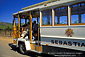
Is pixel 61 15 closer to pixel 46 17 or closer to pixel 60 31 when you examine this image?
pixel 60 31

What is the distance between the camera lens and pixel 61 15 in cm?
435

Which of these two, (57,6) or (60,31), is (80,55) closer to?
(60,31)

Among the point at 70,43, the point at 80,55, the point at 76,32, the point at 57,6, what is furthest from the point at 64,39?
the point at 57,6

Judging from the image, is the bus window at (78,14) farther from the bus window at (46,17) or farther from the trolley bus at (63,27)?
the bus window at (46,17)

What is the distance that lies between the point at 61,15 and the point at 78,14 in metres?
0.78

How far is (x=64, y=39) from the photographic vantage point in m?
4.04

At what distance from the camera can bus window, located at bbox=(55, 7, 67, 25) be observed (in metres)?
4.17

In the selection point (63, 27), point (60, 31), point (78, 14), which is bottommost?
point (60, 31)

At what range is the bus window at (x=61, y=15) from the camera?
4.17 meters

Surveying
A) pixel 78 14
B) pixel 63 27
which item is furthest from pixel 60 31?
pixel 78 14

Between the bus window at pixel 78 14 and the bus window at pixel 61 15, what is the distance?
0.34 m

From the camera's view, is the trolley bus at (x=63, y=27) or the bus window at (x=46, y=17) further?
the bus window at (x=46, y=17)

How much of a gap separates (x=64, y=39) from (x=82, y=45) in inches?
29.1

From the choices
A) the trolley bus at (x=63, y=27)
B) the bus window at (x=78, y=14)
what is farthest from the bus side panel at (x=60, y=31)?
the bus window at (x=78, y=14)
